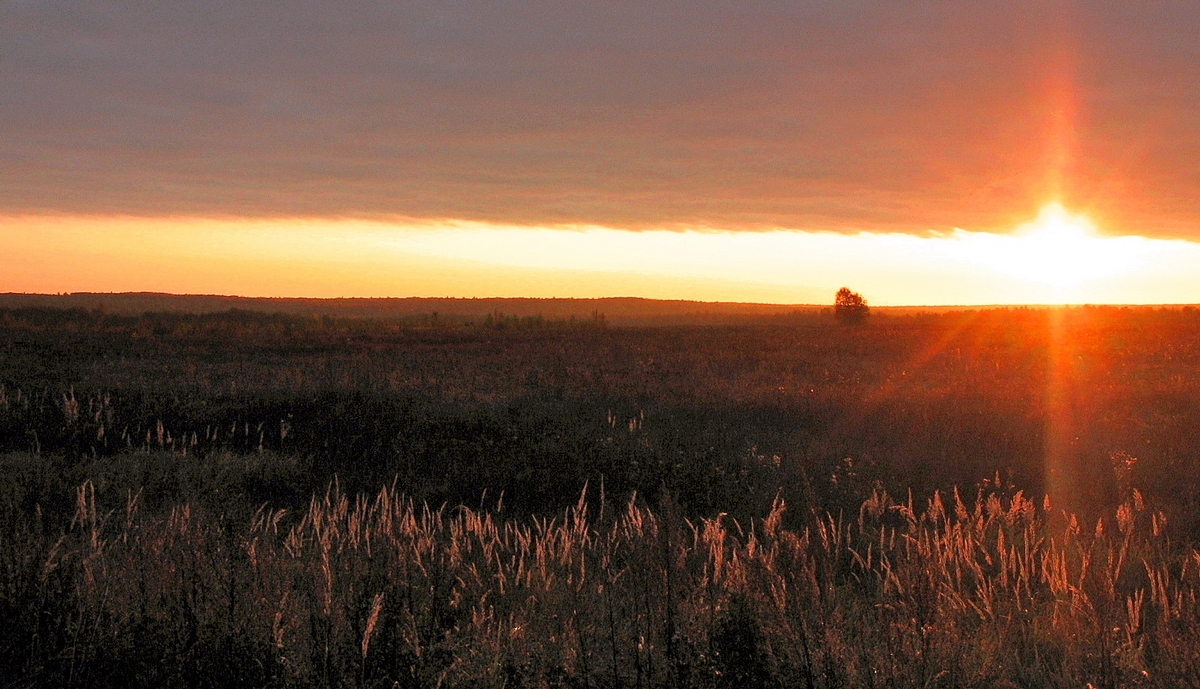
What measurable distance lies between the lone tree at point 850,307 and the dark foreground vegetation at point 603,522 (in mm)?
26435

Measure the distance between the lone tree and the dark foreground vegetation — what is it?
86.7 ft

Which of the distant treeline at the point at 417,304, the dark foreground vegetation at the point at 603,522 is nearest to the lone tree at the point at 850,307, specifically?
the dark foreground vegetation at the point at 603,522

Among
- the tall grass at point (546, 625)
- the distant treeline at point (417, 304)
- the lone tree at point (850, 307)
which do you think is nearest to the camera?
the tall grass at point (546, 625)

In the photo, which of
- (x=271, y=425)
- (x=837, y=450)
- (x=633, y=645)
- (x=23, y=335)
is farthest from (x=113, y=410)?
(x=23, y=335)

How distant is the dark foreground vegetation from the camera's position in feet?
11.0

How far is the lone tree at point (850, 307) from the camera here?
46909mm

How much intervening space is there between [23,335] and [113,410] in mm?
16956

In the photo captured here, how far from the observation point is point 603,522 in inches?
250

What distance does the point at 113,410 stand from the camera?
12219mm

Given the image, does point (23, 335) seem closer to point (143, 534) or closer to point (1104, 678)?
point (143, 534)

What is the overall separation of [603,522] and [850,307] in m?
43.5

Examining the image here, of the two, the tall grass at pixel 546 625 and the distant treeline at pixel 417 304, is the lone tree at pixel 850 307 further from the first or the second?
the distant treeline at pixel 417 304

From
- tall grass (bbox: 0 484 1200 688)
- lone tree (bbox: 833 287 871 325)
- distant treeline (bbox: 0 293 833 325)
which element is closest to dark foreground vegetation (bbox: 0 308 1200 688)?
tall grass (bbox: 0 484 1200 688)

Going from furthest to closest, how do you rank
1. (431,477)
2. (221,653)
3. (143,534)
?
(431,477) → (143,534) → (221,653)
